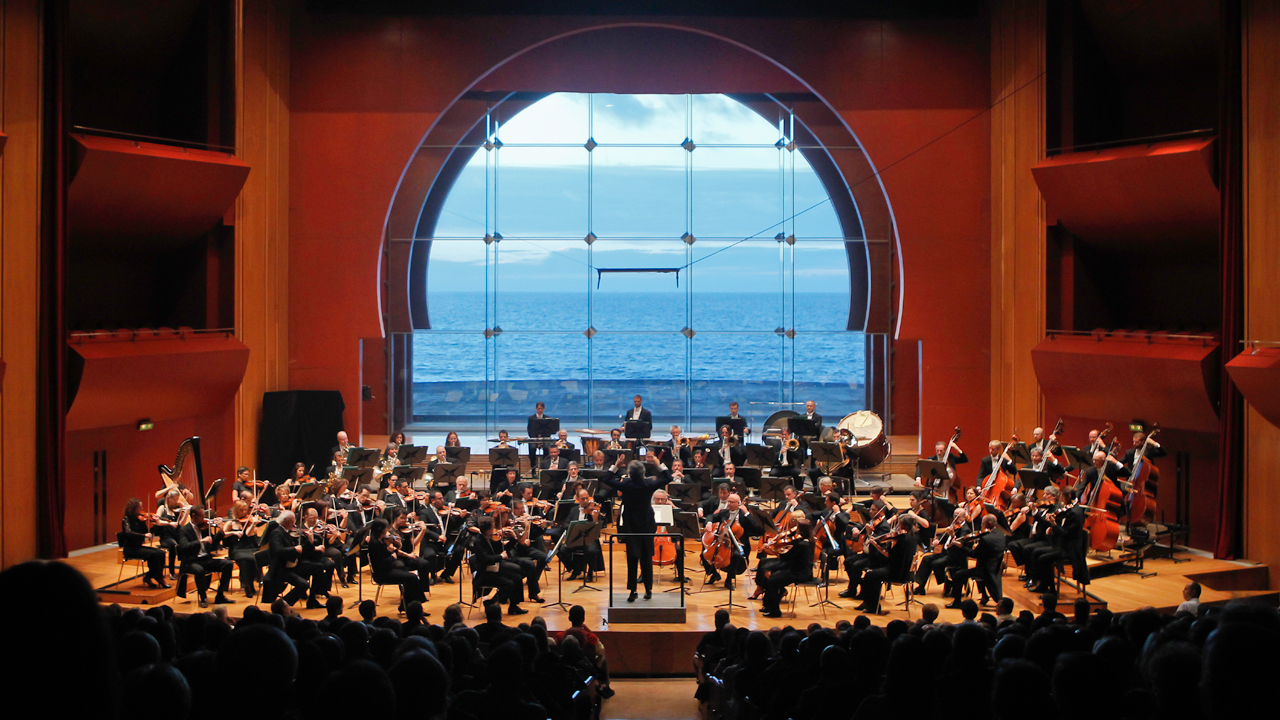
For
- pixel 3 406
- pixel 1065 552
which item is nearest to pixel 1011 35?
pixel 1065 552

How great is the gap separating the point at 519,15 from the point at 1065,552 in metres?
11.4

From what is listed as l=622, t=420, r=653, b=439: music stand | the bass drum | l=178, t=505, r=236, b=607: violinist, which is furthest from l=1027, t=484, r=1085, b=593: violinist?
l=178, t=505, r=236, b=607: violinist

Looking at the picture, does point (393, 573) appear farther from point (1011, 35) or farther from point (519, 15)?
point (1011, 35)

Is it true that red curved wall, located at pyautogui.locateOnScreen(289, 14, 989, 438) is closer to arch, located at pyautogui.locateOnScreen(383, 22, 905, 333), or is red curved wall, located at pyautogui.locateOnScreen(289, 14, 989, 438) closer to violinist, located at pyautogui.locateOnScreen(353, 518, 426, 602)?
arch, located at pyautogui.locateOnScreen(383, 22, 905, 333)

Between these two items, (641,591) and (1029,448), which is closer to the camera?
(641,591)

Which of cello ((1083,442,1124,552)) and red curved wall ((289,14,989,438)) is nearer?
cello ((1083,442,1124,552))

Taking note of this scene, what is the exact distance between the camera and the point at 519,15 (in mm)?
15734

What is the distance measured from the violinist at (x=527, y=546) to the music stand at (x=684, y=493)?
169 centimetres

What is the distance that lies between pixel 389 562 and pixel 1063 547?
6.95m

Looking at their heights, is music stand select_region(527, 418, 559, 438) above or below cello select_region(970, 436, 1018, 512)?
above

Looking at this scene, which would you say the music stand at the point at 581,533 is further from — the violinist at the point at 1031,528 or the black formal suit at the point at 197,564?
the violinist at the point at 1031,528

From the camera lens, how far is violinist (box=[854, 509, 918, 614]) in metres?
9.96

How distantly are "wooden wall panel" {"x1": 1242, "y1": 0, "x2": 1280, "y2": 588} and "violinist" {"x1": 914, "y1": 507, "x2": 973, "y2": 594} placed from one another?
3735 mm

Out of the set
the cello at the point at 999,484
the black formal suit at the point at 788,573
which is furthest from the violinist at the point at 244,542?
the cello at the point at 999,484
